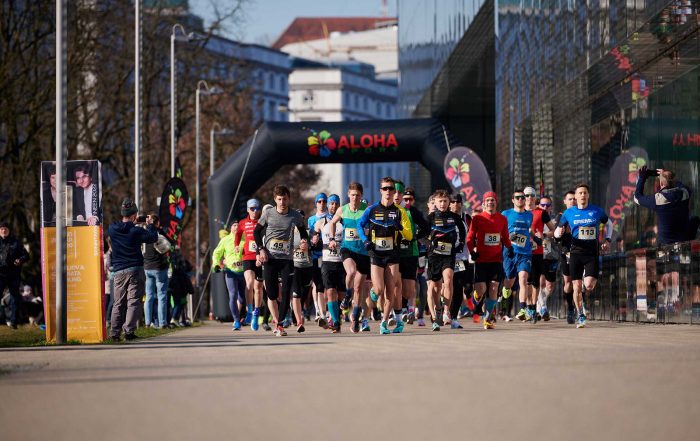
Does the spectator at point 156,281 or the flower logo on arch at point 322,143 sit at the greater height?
the flower logo on arch at point 322,143

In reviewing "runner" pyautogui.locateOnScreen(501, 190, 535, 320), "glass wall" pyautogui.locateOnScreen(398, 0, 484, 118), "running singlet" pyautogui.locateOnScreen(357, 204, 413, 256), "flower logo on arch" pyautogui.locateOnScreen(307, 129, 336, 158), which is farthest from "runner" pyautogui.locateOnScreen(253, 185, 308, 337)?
"glass wall" pyautogui.locateOnScreen(398, 0, 484, 118)

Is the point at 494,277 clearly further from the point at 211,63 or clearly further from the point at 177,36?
the point at 211,63

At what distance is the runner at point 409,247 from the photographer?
20.1m

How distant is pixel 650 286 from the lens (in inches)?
859

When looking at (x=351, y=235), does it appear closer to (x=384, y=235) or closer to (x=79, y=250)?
(x=384, y=235)

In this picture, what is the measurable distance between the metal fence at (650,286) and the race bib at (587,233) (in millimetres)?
932

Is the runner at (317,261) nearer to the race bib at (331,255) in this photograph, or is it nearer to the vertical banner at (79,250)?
the race bib at (331,255)

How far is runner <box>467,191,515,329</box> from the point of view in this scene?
21.5 metres

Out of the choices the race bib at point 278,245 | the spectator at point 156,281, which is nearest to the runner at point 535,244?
the race bib at point 278,245

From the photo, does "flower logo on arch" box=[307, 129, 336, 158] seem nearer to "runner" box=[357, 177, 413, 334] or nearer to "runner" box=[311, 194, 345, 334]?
"runner" box=[311, 194, 345, 334]

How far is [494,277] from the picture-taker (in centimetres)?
2166

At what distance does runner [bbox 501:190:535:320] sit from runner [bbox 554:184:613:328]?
2246mm

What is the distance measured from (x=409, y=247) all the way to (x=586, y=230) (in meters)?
2.29

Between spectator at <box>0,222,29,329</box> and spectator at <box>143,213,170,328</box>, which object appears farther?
spectator at <box>0,222,29,329</box>
